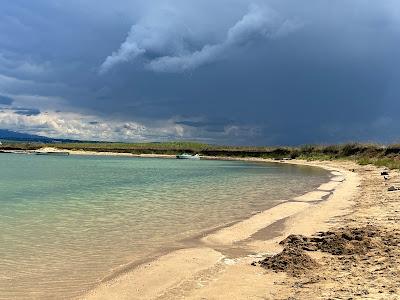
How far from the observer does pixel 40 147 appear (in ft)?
616

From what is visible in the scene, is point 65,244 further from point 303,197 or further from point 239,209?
point 303,197

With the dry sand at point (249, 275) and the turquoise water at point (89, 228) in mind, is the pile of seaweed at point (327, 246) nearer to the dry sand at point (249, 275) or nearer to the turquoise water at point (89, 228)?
the dry sand at point (249, 275)

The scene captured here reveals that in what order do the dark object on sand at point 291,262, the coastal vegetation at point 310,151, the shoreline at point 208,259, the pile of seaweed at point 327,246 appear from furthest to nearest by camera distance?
the coastal vegetation at point 310,151 < the pile of seaweed at point 327,246 < the dark object on sand at point 291,262 < the shoreline at point 208,259

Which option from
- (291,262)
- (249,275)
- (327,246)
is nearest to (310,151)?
(327,246)

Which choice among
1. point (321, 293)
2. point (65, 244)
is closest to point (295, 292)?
point (321, 293)

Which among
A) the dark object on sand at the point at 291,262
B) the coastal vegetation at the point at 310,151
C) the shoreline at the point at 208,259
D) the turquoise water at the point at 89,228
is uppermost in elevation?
the coastal vegetation at the point at 310,151

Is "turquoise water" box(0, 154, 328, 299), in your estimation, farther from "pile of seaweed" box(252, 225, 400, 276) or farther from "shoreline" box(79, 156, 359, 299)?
"pile of seaweed" box(252, 225, 400, 276)

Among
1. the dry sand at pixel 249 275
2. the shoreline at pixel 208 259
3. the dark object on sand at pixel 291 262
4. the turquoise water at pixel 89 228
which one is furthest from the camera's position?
the turquoise water at pixel 89 228

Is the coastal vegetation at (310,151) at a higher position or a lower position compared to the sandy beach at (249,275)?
higher

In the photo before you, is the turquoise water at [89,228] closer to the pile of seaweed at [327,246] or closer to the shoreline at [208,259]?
the shoreline at [208,259]

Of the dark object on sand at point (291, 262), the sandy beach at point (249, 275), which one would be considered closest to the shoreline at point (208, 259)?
the sandy beach at point (249, 275)

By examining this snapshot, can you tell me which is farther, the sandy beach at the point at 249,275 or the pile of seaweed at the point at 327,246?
the pile of seaweed at the point at 327,246

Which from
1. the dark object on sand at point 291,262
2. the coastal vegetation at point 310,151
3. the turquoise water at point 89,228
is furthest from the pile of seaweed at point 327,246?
the coastal vegetation at point 310,151

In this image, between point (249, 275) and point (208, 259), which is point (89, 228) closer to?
point (208, 259)
